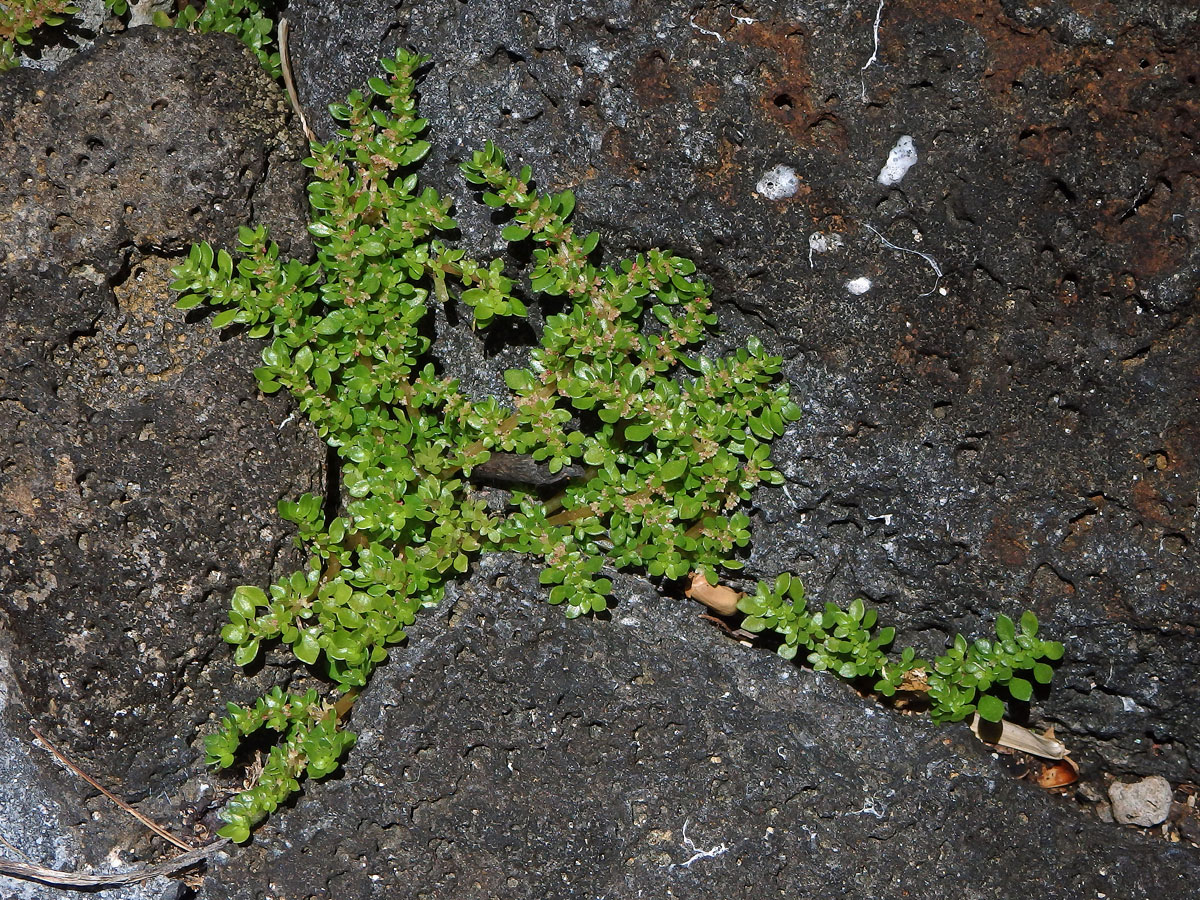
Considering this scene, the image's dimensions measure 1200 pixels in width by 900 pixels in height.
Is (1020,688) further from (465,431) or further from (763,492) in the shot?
(465,431)

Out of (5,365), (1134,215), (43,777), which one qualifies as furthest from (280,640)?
(1134,215)

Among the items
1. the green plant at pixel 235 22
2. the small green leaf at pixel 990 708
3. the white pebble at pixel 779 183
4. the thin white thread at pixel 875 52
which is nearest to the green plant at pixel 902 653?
the small green leaf at pixel 990 708

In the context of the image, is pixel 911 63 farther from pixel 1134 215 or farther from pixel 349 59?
pixel 349 59

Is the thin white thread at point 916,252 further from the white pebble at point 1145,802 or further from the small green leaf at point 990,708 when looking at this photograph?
the white pebble at point 1145,802

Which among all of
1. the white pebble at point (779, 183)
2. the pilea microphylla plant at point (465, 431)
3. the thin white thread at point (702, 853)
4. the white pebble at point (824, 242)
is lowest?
the thin white thread at point (702, 853)

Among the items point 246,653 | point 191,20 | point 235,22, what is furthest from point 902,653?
point 191,20

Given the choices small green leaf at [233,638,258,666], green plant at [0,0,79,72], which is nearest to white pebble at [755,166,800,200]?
small green leaf at [233,638,258,666]

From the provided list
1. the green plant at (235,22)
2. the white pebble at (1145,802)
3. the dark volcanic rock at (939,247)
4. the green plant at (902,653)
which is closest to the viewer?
the dark volcanic rock at (939,247)
